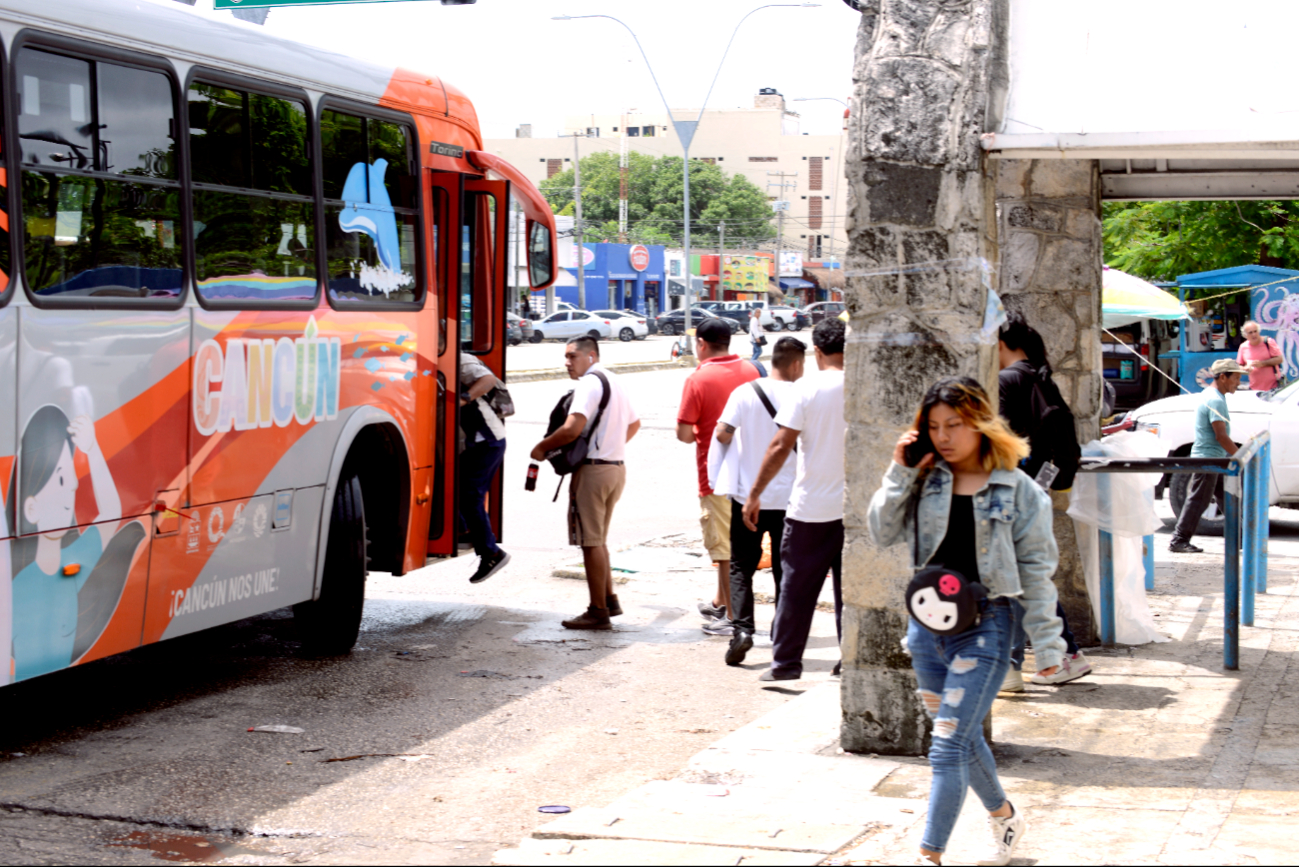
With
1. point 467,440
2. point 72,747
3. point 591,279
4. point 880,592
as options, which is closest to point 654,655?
point 467,440

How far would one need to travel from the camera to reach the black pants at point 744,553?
7.97 meters

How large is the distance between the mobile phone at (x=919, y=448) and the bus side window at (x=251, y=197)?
148 inches

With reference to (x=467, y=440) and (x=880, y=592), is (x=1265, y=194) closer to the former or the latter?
(x=880, y=592)

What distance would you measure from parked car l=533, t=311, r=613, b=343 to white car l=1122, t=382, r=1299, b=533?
1940 inches

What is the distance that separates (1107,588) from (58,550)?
5.43 m

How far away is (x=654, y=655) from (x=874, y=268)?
338 cm

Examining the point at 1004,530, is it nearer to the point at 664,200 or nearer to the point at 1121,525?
the point at 1121,525

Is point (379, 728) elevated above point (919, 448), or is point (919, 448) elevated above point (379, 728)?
point (919, 448)

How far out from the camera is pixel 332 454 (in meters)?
7.92

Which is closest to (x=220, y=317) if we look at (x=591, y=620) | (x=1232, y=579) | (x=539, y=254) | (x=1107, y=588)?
(x=539, y=254)

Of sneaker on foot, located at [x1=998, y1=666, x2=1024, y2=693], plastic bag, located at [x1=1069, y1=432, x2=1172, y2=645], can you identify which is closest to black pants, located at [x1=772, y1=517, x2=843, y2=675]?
sneaker on foot, located at [x1=998, y1=666, x2=1024, y2=693]

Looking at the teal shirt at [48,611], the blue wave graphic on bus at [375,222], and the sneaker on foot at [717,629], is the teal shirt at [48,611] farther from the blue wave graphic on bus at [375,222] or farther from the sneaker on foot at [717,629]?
the sneaker on foot at [717,629]

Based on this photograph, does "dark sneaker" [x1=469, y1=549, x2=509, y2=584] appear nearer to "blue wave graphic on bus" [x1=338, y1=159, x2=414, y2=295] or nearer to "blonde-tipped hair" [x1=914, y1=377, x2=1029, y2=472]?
"blue wave graphic on bus" [x1=338, y1=159, x2=414, y2=295]

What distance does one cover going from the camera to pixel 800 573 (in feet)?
23.7
